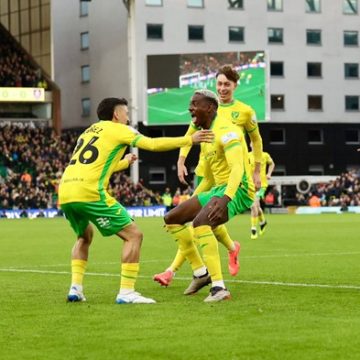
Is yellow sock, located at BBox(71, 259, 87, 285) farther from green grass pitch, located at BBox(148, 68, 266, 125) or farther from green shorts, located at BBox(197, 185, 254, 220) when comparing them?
green grass pitch, located at BBox(148, 68, 266, 125)

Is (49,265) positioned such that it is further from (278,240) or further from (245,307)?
(278,240)

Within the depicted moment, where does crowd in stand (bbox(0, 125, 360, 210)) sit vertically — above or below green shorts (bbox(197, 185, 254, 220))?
below

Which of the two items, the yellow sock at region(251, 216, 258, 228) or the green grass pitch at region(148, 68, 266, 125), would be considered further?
the green grass pitch at region(148, 68, 266, 125)

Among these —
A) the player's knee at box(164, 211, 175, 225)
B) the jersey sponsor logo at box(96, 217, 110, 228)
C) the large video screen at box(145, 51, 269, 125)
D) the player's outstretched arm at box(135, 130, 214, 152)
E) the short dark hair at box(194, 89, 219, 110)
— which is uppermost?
the large video screen at box(145, 51, 269, 125)

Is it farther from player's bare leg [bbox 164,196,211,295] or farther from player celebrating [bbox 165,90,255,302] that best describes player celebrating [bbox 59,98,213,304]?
player's bare leg [bbox 164,196,211,295]

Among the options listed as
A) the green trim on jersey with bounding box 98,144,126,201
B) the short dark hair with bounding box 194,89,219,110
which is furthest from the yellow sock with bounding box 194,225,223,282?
the short dark hair with bounding box 194,89,219,110

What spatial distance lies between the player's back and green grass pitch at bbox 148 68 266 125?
159ft

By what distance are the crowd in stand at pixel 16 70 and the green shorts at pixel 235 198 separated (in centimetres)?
5809

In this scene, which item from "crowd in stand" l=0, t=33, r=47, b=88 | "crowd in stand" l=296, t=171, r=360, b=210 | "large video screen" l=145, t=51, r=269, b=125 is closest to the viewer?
"large video screen" l=145, t=51, r=269, b=125

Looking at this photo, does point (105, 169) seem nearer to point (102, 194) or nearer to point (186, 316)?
point (102, 194)

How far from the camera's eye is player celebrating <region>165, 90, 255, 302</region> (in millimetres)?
10992

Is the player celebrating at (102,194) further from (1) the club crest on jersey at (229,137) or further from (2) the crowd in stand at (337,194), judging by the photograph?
(2) the crowd in stand at (337,194)

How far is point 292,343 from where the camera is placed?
7527 millimetres

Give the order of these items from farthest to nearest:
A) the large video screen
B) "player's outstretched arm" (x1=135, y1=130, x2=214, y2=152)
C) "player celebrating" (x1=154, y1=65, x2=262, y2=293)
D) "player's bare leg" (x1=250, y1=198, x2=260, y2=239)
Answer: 1. the large video screen
2. "player's bare leg" (x1=250, y1=198, x2=260, y2=239)
3. "player celebrating" (x1=154, y1=65, x2=262, y2=293)
4. "player's outstretched arm" (x1=135, y1=130, x2=214, y2=152)
